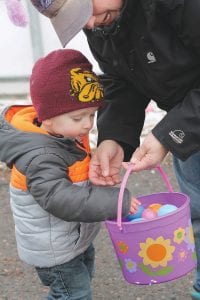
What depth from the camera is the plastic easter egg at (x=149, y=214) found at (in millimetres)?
2324

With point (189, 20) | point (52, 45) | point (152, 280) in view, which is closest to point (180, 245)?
point (152, 280)

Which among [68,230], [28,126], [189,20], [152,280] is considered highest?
[189,20]

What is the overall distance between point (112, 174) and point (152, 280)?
43cm

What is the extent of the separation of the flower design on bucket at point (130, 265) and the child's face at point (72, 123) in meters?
0.49

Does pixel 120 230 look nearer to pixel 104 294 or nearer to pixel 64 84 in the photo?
pixel 64 84

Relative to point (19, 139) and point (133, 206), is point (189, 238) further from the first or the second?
point (19, 139)

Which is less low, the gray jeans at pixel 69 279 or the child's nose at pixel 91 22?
the child's nose at pixel 91 22

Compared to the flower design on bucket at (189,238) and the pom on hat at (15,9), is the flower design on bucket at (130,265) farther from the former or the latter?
the pom on hat at (15,9)

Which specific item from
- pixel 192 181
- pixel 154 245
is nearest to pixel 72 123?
pixel 154 245

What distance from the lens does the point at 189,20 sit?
2.06 metres

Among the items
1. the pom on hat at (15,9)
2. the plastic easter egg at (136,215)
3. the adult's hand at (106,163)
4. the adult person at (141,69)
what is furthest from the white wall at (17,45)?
the plastic easter egg at (136,215)

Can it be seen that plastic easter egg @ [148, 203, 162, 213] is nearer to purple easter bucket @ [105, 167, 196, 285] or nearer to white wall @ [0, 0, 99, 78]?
purple easter bucket @ [105, 167, 196, 285]

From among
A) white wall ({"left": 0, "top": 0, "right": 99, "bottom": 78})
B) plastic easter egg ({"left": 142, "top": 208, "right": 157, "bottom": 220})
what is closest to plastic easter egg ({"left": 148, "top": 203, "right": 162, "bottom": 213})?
plastic easter egg ({"left": 142, "top": 208, "right": 157, "bottom": 220})

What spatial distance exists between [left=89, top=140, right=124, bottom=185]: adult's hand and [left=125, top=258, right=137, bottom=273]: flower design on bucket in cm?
30
